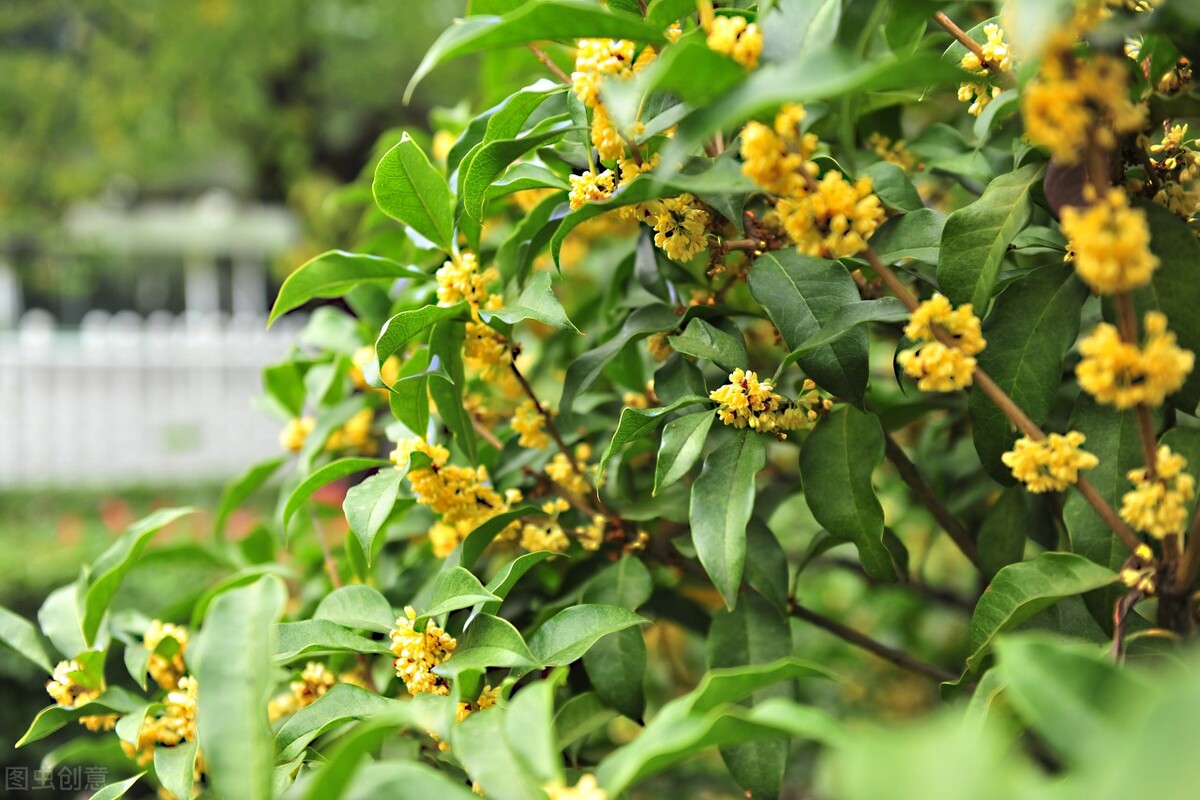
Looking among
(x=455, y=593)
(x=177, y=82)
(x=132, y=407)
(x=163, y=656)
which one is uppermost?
(x=455, y=593)

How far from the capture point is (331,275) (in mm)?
747

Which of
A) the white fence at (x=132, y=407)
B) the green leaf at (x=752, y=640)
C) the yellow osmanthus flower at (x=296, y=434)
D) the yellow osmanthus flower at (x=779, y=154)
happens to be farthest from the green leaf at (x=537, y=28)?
the white fence at (x=132, y=407)

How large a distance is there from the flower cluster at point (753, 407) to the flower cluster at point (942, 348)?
0.41 ft

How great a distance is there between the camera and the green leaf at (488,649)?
59 cm

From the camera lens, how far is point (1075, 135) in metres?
0.42

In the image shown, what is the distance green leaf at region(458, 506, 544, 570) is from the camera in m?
0.71

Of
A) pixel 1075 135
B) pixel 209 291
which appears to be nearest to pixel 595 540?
pixel 1075 135

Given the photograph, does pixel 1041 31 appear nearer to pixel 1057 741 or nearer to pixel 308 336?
pixel 1057 741

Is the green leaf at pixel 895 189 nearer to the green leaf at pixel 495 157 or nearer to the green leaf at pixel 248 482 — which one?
the green leaf at pixel 495 157

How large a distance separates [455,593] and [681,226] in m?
0.28

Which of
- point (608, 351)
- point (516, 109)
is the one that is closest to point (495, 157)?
point (516, 109)

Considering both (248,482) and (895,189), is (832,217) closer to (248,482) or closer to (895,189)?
(895,189)

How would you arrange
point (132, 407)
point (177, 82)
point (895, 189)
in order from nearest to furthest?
point (895, 189), point (132, 407), point (177, 82)

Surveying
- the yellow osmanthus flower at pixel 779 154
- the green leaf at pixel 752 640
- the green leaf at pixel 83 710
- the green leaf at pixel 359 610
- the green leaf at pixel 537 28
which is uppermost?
the green leaf at pixel 537 28
